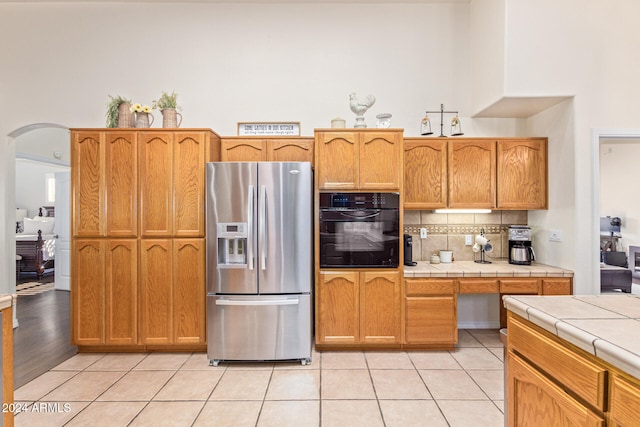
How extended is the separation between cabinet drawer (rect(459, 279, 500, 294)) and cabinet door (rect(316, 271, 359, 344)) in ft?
3.40

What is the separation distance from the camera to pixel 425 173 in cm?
333

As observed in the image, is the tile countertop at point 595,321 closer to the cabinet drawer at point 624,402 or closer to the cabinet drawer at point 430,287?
the cabinet drawer at point 624,402

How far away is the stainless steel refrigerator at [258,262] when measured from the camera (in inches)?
112

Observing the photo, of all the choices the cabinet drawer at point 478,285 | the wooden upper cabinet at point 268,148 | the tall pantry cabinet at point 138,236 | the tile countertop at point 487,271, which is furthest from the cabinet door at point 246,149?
the cabinet drawer at point 478,285

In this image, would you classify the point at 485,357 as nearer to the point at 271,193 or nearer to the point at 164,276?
the point at 271,193

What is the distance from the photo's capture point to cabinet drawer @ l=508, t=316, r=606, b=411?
1.01 meters

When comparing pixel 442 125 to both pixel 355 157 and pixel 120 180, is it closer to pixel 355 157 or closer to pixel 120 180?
pixel 355 157

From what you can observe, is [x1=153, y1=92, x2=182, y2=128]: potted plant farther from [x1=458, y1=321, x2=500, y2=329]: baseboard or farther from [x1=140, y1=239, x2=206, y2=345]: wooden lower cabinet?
[x1=458, y1=321, x2=500, y2=329]: baseboard

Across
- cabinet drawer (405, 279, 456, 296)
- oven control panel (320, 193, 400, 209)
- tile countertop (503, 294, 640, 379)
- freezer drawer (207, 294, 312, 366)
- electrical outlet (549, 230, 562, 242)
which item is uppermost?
oven control panel (320, 193, 400, 209)

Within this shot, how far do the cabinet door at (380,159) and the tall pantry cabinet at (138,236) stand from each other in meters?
1.51

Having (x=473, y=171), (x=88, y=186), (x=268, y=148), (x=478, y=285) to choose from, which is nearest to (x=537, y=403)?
(x=478, y=285)

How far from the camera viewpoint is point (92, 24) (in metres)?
3.63

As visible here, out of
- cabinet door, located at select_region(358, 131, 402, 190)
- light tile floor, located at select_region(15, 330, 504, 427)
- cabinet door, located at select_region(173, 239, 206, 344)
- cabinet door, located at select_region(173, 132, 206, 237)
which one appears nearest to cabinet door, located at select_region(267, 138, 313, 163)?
cabinet door, located at select_region(358, 131, 402, 190)

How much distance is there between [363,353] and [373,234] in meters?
1.16
